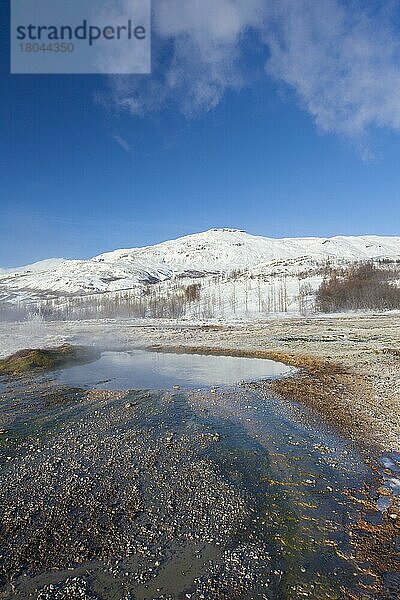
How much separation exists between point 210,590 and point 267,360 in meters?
27.6

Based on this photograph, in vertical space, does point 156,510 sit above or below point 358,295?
below

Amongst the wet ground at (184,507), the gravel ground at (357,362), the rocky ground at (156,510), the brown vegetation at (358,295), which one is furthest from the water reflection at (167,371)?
the brown vegetation at (358,295)

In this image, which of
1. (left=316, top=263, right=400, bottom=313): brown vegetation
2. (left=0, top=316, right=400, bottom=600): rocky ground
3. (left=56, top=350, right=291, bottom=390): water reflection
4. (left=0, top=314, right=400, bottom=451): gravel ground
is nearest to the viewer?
(left=0, top=316, right=400, bottom=600): rocky ground

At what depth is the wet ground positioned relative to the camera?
7.63m

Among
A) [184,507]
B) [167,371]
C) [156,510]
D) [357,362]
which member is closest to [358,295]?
[357,362]

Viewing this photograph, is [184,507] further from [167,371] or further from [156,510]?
[167,371]

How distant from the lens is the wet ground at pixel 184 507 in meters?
7.63

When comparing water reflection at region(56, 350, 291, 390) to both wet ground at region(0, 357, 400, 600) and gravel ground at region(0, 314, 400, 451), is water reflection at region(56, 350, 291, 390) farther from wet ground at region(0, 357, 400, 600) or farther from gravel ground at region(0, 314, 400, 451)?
wet ground at region(0, 357, 400, 600)

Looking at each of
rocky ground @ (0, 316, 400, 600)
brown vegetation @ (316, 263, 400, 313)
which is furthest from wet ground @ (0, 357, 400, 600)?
brown vegetation @ (316, 263, 400, 313)

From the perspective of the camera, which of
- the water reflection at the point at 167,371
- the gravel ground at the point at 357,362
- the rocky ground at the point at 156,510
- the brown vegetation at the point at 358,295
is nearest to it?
the rocky ground at the point at 156,510

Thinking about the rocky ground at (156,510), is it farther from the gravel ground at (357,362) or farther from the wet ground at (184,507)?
the gravel ground at (357,362)

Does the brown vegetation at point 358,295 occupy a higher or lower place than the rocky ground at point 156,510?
higher

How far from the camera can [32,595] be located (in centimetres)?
728

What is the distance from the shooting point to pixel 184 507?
10.1 m
